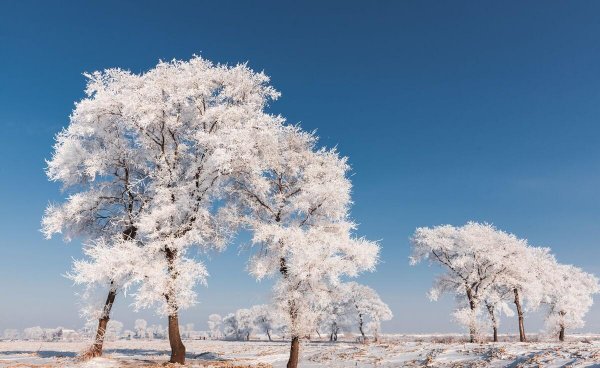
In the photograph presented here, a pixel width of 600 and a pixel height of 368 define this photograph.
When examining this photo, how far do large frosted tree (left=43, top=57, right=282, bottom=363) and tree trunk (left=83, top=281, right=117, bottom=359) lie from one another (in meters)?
2.72

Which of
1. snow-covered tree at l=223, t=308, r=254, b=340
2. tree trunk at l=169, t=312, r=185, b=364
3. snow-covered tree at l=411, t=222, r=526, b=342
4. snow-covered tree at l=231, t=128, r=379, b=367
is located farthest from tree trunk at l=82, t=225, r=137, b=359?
snow-covered tree at l=223, t=308, r=254, b=340

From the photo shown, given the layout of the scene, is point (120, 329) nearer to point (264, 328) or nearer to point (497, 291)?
point (264, 328)

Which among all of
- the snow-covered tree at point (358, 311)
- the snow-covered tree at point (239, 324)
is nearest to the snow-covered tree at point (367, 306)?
the snow-covered tree at point (358, 311)

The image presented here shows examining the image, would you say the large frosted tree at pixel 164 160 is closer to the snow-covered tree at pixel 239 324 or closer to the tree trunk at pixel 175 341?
the tree trunk at pixel 175 341

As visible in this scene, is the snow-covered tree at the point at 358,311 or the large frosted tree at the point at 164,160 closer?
the large frosted tree at the point at 164,160

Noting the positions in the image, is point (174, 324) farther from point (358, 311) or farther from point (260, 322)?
point (260, 322)

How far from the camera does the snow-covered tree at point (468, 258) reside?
4081cm

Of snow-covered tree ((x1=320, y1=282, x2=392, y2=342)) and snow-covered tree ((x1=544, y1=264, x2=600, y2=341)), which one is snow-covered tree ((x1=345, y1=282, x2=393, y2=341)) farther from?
snow-covered tree ((x1=544, y1=264, x2=600, y2=341))

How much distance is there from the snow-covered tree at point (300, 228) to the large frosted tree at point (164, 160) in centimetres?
140

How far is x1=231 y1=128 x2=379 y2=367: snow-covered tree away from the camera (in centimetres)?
1933

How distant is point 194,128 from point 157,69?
309 cm

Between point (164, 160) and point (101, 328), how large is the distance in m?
8.38

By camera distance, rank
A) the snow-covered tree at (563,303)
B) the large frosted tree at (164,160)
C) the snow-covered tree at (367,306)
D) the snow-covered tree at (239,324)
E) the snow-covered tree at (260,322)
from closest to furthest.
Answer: the large frosted tree at (164,160), the snow-covered tree at (563,303), the snow-covered tree at (367,306), the snow-covered tree at (260,322), the snow-covered tree at (239,324)

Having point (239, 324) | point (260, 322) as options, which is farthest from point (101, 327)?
point (239, 324)
